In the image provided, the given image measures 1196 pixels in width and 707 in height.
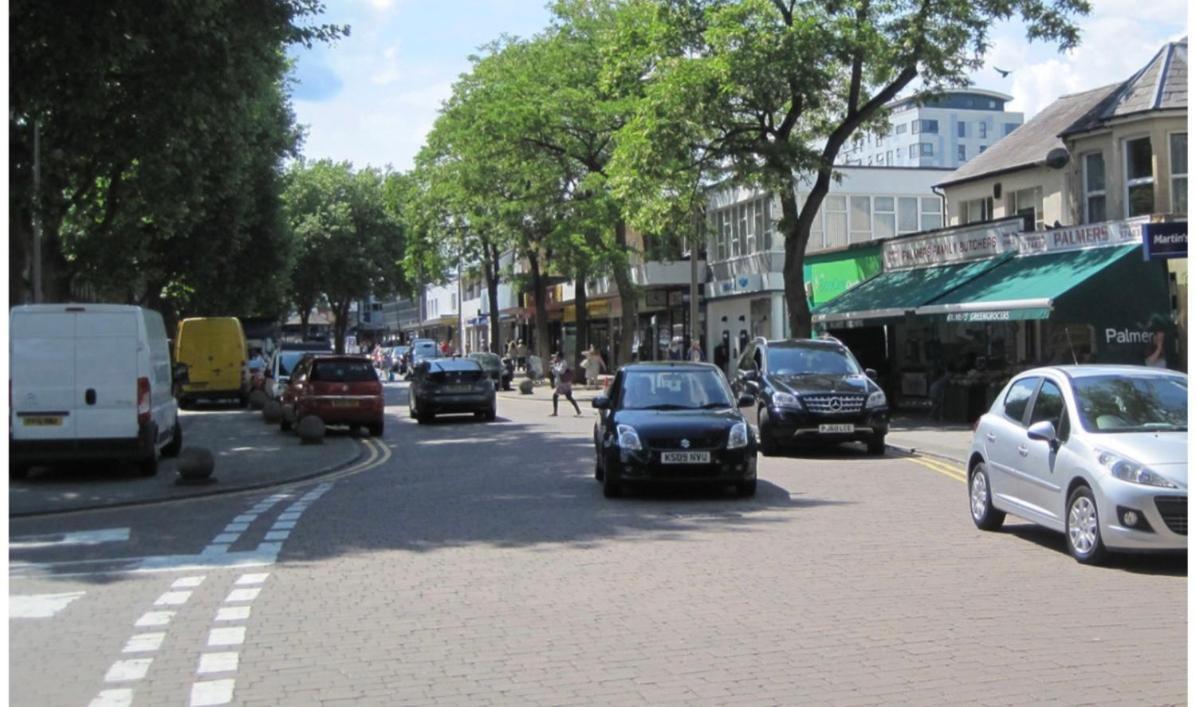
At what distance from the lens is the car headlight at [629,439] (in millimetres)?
14531

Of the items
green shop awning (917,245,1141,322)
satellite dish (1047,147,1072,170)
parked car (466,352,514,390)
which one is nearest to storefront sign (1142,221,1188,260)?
green shop awning (917,245,1141,322)

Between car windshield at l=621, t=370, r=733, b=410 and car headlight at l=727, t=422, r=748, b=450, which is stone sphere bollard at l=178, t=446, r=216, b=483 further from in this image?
car headlight at l=727, t=422, r=748, b=450

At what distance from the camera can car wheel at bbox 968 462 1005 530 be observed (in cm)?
1210

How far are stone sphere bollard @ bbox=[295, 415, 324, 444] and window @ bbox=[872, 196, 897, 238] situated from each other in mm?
27013

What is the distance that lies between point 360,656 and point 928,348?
87.8 feet

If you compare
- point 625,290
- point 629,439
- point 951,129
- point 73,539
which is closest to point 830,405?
point 629,439

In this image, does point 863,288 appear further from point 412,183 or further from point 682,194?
point 412,183

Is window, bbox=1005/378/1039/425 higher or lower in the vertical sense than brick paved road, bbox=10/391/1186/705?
higher

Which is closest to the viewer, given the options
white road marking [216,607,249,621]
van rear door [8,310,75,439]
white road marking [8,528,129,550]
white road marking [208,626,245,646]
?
white road marking [208,626,245,646]

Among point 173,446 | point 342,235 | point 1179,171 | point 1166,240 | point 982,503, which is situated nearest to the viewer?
point 982,503

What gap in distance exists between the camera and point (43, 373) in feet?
57.2

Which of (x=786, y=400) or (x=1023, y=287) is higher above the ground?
(x=1023, y=287)

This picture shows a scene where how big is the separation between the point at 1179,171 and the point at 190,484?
20.1 metres

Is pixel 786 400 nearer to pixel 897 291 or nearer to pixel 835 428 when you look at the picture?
pixel 835 428
